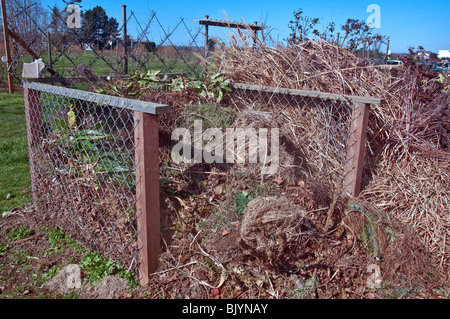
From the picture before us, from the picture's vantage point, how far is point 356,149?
3021 millimetres

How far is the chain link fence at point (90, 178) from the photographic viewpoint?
251cm

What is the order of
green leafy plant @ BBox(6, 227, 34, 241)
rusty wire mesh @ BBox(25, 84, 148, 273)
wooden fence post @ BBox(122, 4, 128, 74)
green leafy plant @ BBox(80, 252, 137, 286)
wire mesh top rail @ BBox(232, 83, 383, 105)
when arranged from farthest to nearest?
wooden fence post @ BBox(122, 4, 128, 74)
green leafy plant @ BBox(6, 227, 34, 241)
wire mesh top rail @ BBox(232, 83, 383, 105)
rusty wire mesh @ BBox(25, 84, 148, 273)
green leafy plant @ BBox(80, 252, 137, 286)

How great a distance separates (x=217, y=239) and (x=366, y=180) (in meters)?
1.55

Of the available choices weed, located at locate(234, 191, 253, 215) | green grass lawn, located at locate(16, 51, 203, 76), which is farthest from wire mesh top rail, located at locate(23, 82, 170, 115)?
green grass lawn, located at locate(16, 51, 203, 76)

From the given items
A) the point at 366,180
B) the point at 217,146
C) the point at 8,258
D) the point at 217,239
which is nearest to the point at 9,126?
the point at 8,258

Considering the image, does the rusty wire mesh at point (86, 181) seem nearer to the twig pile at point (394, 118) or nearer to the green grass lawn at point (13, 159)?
the green grass lawn at point (13, 159)

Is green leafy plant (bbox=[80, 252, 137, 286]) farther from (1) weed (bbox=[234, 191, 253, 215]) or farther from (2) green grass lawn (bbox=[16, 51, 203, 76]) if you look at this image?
(2) green grass lawn (bbox=[16, 51, 203, 76])

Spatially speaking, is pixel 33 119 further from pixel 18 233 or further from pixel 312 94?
pixel 312 94

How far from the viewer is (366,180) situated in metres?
3.30

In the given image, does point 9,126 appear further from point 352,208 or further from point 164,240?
point 352,208

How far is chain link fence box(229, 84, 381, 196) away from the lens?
3.03 meters

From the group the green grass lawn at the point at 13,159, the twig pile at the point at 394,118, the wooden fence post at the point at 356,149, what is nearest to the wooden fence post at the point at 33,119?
the green grass lawn at the point at 13,159

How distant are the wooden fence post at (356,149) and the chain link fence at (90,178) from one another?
1684 mm

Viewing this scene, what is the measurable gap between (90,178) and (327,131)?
2.10 meters
